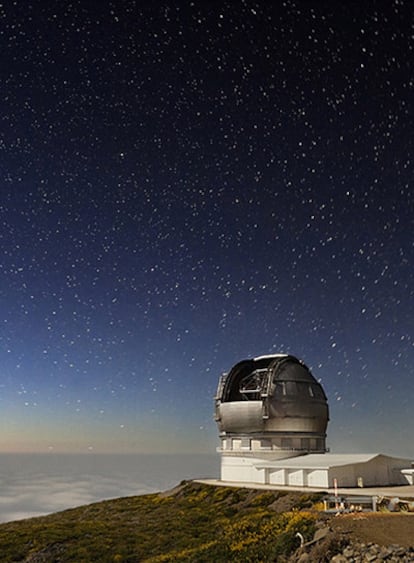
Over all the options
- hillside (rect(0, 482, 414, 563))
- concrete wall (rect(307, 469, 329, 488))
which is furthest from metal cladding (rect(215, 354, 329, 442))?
concrete wall (rect(307, 469, 329, 488))

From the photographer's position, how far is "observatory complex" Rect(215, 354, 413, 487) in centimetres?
4003

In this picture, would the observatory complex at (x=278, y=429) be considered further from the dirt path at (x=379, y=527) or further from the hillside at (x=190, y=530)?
the dirt path at (x=379, y=527)

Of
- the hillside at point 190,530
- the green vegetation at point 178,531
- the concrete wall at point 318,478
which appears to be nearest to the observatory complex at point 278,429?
the concrete wall at point 318,478

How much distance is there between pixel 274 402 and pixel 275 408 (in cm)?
46

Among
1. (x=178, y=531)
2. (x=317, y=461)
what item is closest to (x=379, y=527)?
(x=178, y=531)

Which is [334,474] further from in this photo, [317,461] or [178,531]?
[178,531]

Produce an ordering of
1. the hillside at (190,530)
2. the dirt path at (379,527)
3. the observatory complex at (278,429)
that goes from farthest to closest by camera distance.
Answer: the observatory complex at (278,429)
the hillside at (190,530)
the dirt path at (379,527)

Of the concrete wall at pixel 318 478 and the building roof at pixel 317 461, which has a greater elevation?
the building roof at pixel 317 461

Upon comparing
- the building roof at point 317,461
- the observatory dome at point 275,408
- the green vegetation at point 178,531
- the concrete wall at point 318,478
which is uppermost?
the observatory dome at point 275,408

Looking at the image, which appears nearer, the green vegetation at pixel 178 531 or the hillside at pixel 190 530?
the hillside at pixel 190 530

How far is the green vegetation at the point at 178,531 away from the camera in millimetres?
22234

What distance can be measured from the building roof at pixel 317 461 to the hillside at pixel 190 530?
390cm

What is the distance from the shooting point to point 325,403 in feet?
160

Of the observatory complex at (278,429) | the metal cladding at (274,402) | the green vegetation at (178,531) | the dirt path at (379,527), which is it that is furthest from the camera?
the metal cladding at (274,402)
